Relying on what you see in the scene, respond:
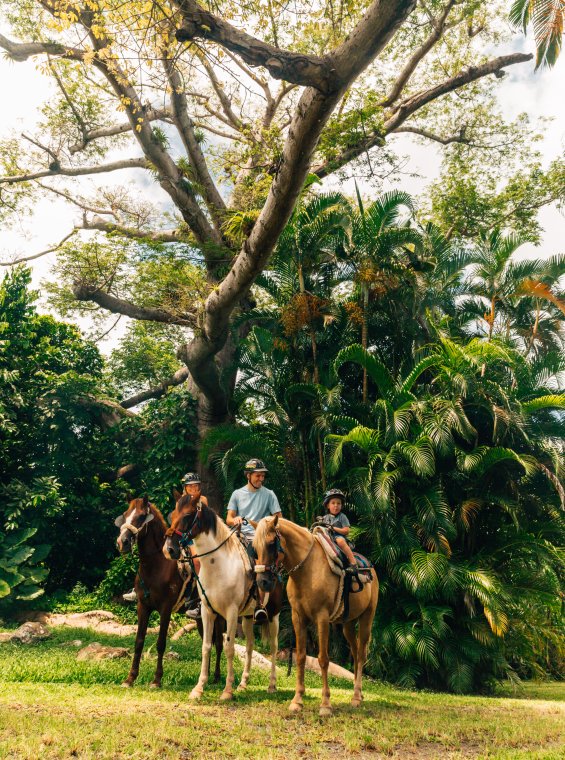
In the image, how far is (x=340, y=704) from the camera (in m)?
7.29

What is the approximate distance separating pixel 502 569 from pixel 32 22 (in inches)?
649

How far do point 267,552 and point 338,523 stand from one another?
4.47ft

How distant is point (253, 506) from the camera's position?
26.5 feet

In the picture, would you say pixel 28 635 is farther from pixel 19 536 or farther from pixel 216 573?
pixel 216 573

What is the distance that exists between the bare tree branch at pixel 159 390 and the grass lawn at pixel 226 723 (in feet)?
41.6

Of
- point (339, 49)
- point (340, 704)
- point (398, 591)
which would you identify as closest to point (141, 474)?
point (398, 591)

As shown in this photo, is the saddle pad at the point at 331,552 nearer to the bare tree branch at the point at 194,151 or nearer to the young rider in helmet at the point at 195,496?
the young rider in helmet at the point at 195,496

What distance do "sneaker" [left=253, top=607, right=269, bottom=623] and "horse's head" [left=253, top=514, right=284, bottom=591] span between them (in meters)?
0.76

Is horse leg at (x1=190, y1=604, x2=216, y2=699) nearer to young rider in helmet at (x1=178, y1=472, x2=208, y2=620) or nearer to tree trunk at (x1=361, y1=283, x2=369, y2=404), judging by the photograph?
young rider in helmet at (x1=178, y1=472, x2=208, y2=620)

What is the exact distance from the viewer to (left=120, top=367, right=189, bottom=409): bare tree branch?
21.0 meters

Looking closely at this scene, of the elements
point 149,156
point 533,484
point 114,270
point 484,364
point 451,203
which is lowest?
point 533,484

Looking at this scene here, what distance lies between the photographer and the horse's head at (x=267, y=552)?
647 centimetres

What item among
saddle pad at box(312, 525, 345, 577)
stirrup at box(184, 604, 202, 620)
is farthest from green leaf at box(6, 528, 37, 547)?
saddle pad at box(312, 525, 345, 577)

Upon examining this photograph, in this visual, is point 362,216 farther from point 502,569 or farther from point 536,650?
point 536,650
